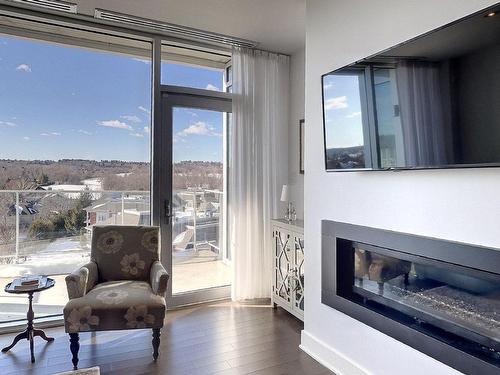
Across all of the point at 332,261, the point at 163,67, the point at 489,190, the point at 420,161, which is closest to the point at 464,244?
the point at 489,190

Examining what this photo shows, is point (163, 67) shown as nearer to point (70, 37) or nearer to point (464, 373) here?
point (70, 37)

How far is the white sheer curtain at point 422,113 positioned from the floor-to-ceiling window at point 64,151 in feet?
8.24

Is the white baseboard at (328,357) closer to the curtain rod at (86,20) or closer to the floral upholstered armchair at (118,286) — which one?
the floral upholstered armchair at (118,286)

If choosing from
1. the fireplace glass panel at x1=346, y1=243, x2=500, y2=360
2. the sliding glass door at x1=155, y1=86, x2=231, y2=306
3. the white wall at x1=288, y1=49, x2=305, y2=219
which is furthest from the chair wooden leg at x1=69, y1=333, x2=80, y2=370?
the white wall at x1=288, y1=49, x2=305, y2=219

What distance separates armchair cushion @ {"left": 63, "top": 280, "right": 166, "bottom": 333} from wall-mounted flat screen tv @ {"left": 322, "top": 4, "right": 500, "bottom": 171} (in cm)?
162

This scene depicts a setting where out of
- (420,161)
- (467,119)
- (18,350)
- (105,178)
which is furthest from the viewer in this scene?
(105,178)

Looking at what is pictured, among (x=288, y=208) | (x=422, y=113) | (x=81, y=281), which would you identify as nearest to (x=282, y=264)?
(x=288, y=208)

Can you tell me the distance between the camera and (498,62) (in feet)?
4.42

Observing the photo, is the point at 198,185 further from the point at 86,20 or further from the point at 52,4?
the point at 52,4

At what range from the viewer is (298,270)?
3.05m

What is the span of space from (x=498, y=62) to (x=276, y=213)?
264 centimetres

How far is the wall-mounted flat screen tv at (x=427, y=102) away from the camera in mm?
1396

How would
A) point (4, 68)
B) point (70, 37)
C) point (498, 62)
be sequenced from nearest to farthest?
point (498, 62) → point (4, 68) → point (70, 37)

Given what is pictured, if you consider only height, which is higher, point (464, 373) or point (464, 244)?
point (464, 244)
